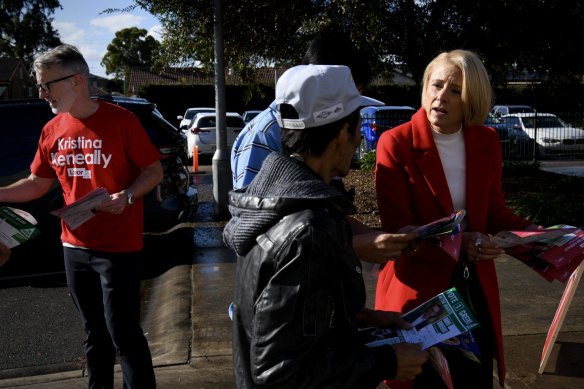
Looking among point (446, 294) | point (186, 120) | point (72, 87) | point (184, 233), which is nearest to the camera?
point (446, 294)

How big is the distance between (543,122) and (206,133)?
10258 mm

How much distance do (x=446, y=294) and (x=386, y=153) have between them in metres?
0.80

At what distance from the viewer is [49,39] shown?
213 ft

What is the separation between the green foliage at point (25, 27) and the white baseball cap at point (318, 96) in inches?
2610

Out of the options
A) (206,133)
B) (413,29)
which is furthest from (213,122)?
(413,29)

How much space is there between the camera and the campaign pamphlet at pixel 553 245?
2.49 meters

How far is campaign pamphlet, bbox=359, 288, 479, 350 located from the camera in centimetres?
202

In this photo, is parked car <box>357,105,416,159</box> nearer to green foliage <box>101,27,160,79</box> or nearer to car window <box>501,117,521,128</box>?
car window <box>501,117,521,128</box>

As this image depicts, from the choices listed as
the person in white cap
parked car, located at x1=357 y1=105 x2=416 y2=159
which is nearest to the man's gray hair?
the person in white cap

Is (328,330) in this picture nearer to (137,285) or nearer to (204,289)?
(137,285)

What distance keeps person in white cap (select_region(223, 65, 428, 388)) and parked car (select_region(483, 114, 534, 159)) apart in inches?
701

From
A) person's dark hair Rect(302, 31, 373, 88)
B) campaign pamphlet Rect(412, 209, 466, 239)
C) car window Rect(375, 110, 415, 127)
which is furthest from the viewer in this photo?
car window Rect(375, 110, 415, 127)

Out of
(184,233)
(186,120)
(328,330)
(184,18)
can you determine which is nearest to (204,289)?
(184,233)

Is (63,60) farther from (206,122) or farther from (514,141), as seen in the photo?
(206,122)
